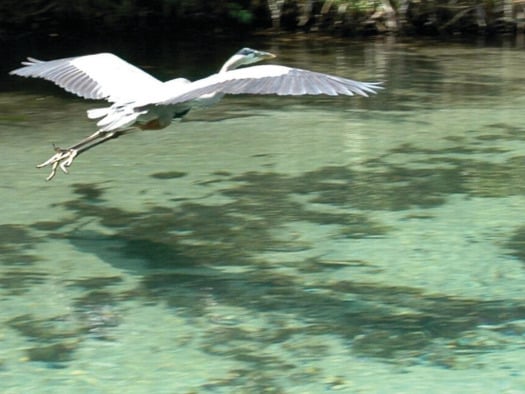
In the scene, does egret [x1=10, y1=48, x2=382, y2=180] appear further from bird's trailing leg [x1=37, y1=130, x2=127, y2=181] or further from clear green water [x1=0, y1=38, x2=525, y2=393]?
clear green water [x1=0, y1=38, x2=525, y2=393]

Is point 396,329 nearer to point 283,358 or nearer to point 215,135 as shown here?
point 283,358

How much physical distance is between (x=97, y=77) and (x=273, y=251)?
1.45 metres

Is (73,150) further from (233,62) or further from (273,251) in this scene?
(273,251)

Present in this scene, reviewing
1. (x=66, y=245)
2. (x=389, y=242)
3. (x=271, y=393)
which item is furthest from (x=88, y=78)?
(x=271, y=393)

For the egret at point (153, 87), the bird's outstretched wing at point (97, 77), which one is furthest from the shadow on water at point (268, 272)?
the bird's outstretched wing at point (97, 77)

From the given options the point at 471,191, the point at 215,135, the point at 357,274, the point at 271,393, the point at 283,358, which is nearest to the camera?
the point at 271,393

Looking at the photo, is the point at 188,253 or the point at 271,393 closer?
the point at 271,393

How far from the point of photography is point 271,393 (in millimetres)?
4035

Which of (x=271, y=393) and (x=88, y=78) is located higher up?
(x=88, y=78)

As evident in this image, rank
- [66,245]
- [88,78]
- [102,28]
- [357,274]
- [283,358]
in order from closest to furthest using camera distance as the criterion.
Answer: [283,358], [357,274], [66,245], [88,78], [102,28]

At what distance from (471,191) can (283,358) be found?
2774mm

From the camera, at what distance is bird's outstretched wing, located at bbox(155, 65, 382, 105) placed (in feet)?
16.0

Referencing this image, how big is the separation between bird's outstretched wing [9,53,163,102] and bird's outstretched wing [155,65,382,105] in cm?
78

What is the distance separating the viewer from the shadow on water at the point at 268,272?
452 cm
